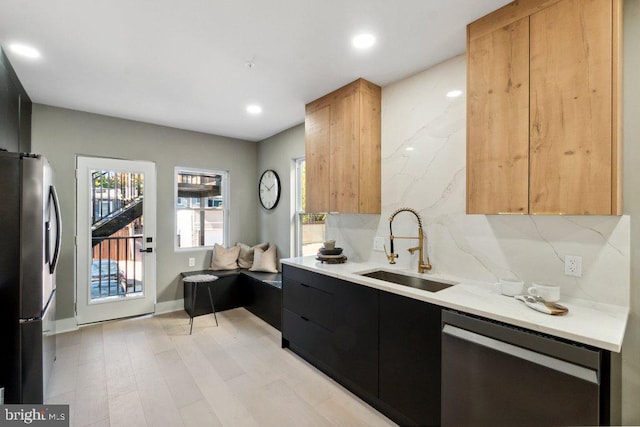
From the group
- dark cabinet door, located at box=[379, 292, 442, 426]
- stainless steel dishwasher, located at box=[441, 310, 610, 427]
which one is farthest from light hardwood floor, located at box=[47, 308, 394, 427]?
stainless steel dishwasher, located at box=[441, 310, 610, 427]

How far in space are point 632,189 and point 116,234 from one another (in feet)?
15.7

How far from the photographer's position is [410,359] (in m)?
1.88

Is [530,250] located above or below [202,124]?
below

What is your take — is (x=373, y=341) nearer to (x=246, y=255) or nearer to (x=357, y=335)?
(x=357, y=335)

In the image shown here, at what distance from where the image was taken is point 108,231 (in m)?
3.78

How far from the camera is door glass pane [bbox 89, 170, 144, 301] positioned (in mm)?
3705

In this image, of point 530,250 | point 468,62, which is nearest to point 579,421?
point 530,250

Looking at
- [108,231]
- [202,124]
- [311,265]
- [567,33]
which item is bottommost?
[311,265]

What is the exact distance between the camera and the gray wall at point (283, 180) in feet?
13.8

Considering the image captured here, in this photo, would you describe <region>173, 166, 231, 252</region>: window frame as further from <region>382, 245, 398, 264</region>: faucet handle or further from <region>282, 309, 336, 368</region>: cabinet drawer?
<region>382, 245, 398, 264</region>: faucet handle

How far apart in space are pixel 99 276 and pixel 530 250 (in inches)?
177

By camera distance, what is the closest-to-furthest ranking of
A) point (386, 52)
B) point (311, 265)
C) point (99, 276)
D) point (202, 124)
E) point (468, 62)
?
1. point (468, 62)
2. point (386, 52)
3. point (311, 265)
4. point (99, 276)
5. point (202, 124)

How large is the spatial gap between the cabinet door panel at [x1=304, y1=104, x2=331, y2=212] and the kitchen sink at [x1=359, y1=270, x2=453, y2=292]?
0.84 m

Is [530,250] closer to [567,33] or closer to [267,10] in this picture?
[567,33]
